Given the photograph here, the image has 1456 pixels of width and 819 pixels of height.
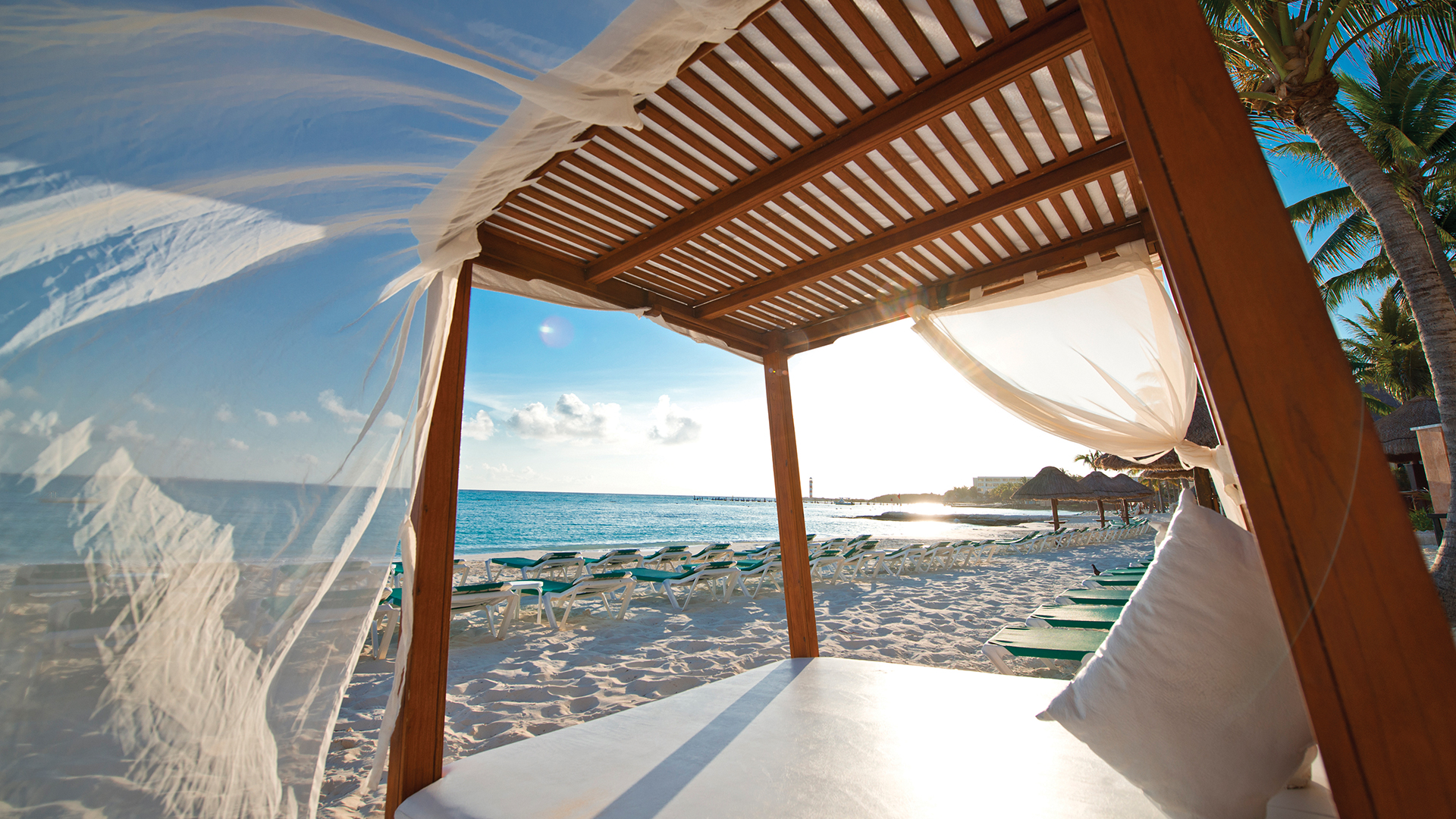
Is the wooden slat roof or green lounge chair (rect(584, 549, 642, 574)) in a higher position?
the wooden slat roof

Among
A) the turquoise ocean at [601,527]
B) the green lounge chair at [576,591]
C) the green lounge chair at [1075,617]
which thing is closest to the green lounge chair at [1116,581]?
the green lounge chair at [1075,617]

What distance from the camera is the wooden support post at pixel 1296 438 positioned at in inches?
30.7

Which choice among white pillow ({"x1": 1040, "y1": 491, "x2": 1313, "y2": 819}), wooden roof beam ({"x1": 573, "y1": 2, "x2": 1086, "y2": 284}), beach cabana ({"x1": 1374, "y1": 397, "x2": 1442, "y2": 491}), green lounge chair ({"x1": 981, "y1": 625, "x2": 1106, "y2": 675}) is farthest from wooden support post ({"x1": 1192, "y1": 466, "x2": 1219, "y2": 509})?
beach cabana ({"x1": 1374, "y1": 397, "x2": 1442, "y2": 491})

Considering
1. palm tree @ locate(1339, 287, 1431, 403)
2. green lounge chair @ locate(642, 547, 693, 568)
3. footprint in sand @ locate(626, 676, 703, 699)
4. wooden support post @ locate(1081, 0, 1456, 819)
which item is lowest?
footprint in sand @ locate(626, 676, 703, 699)

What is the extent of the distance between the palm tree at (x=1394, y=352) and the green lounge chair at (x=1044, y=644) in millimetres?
19799

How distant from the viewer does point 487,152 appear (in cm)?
149

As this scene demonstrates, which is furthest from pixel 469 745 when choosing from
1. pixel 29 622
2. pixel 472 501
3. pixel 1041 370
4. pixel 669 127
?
pixel 472 501

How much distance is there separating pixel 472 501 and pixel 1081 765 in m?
46.2

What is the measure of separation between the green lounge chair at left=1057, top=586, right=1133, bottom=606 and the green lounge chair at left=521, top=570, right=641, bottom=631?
4401 mm

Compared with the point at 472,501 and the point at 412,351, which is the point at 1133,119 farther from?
the point at 472,501

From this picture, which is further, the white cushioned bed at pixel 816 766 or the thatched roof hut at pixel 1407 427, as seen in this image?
the thatched roof hut at pixel 1407 427

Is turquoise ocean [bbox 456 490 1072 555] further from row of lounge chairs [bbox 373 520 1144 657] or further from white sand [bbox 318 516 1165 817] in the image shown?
white sand [bbox 318 516 1165 817]

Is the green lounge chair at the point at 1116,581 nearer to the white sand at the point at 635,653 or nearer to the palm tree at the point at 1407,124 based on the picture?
the white sand at the point at 635,653

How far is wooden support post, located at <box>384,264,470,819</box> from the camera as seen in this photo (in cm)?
202
